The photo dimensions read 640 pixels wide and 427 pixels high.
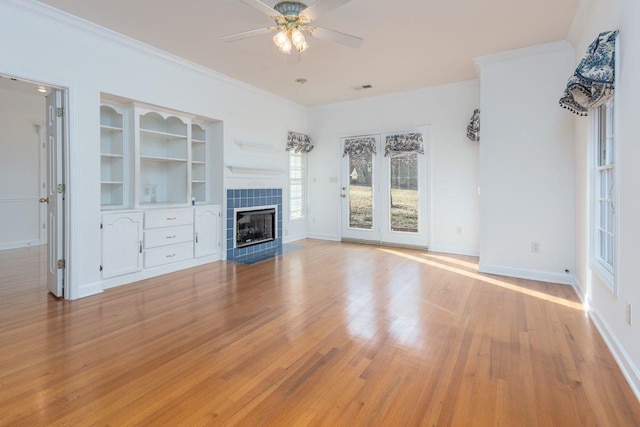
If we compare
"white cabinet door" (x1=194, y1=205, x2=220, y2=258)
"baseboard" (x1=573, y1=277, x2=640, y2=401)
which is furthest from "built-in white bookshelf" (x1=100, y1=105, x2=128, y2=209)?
"baseboard" (x1=573, y1=277, x2=640, y2=401)

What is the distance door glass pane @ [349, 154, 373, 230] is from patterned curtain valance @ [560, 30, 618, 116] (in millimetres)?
3738

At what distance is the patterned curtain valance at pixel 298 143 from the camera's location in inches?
248

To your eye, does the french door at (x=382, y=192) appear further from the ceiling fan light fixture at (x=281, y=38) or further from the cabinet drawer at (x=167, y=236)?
the ceiling fan light fixture at (x=281, y=38)

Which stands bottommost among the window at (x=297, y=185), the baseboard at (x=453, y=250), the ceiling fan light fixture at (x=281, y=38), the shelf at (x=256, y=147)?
the baseboard at (x=453, y=250)

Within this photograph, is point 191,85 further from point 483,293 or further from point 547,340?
point 547,340

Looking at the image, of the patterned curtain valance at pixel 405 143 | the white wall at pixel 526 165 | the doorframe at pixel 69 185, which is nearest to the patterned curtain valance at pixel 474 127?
the white wall at pixel 526 165

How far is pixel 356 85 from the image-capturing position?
533cm

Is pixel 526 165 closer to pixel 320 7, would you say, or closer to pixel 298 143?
pixel 320 7

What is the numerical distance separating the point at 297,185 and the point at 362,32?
11.9 ft

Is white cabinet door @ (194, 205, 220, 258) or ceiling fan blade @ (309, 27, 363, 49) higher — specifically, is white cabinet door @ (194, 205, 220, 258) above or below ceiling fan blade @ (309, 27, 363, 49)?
below

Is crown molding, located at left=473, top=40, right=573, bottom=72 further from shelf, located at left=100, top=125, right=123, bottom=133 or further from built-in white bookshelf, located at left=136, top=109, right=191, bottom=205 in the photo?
shelf, located at left=100, top=125, right=123, bottom=133

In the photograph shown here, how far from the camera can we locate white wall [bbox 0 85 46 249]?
5.71 meters

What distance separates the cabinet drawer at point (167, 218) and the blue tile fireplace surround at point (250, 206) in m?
0.72

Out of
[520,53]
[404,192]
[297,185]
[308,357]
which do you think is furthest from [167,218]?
[520,53]
